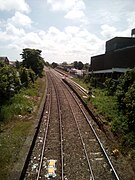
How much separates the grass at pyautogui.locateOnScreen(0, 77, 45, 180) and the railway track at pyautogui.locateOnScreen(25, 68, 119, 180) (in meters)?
0.80

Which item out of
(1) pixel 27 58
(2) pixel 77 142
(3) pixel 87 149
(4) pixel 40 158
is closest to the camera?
(4) pixel 40 158

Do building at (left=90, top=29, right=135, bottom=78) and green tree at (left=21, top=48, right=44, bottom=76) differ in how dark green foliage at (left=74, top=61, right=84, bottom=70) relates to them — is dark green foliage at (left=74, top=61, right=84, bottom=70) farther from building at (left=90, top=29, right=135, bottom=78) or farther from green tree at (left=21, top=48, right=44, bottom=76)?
green tree at (left=21, top=48, right=44, bottom=76)

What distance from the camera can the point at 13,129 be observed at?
1658 cm

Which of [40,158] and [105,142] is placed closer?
[40,158]

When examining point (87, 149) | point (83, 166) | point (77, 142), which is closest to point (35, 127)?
point (77, 142)

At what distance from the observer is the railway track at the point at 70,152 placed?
10922 millimetres

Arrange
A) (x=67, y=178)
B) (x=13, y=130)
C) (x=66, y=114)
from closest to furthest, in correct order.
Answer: (x=67, y=178) < (x=13, y=130) < (x=66, y=114)

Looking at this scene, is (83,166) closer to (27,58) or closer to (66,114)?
(66,114)

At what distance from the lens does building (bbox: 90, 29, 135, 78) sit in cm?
3725

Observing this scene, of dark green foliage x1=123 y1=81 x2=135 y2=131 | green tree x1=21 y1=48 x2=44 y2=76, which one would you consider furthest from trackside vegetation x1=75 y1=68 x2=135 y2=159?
green tree x1=21 y1=48 x2=44 y2=76

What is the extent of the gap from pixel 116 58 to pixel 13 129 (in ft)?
97.5

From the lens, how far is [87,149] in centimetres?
1369

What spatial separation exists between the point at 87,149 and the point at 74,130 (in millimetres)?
3586

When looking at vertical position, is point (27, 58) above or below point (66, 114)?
above
